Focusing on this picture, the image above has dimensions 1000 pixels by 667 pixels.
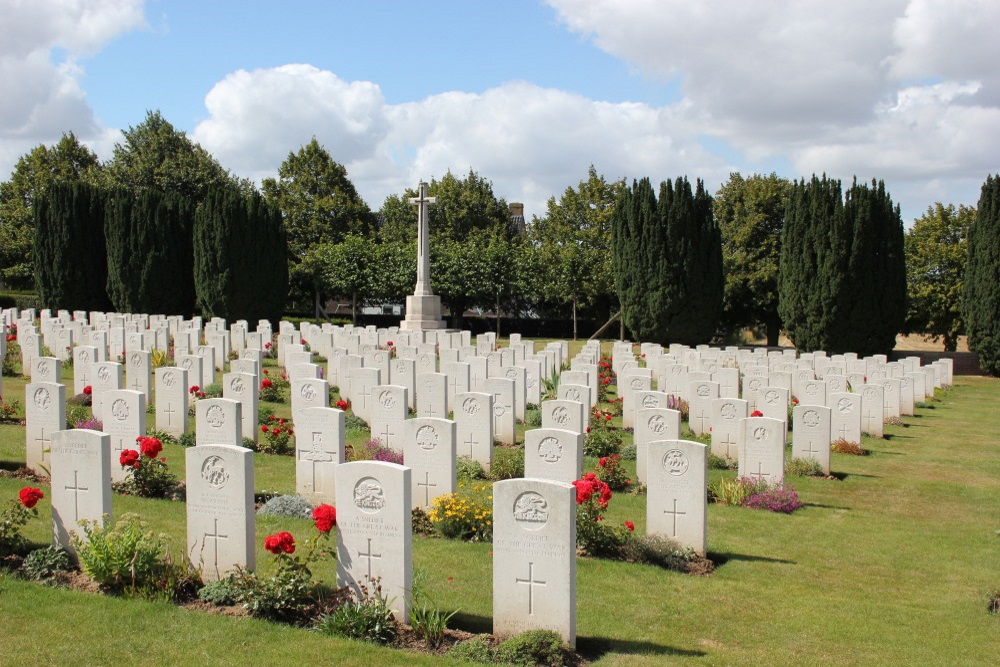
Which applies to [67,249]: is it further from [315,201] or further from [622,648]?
[622,648]

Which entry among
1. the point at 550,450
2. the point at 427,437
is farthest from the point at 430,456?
the point at 550,450

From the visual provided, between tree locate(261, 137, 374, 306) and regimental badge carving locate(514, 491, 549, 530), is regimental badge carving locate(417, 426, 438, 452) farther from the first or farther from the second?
tree locate(261, 137, 374, 306)

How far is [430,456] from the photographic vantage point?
33.3 feet

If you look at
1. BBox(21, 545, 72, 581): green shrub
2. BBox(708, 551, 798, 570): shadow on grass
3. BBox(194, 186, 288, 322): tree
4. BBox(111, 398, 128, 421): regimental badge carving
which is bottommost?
BBox(708, 551, 798, 570): shadow on grass

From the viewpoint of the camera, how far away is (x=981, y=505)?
1190 centimetres

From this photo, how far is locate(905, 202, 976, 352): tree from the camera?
38375 millimetres

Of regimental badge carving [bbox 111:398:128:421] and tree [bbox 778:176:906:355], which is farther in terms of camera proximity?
tree [bbox 778:176:906:355]

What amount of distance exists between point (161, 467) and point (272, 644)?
4970mm

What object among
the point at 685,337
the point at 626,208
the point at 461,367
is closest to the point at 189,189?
the point at 626,208

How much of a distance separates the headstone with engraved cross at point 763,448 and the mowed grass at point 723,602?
0.69m

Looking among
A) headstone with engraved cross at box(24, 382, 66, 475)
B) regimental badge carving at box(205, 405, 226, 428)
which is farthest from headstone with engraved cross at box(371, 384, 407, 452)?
headstone with engraved cross at box(24, 382, 66, 475)

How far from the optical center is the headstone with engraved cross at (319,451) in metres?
10.5

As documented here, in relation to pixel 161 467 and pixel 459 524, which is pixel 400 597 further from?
pixel 161 467

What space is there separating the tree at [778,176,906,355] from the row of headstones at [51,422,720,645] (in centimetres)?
2804
